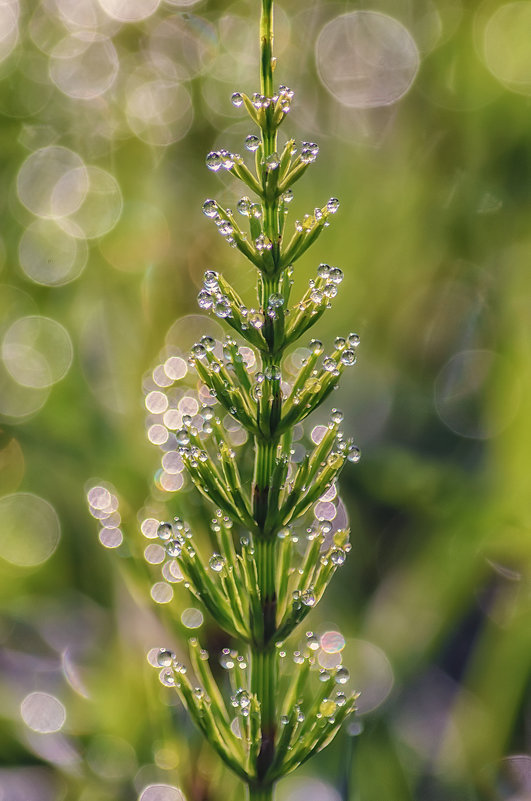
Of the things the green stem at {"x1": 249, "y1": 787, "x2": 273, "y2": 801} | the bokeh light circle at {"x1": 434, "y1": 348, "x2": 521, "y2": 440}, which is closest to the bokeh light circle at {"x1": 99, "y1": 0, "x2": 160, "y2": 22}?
the bokeh light circle at {"x1": 434, "y1": 348, "x2": 521, "y2": 440}

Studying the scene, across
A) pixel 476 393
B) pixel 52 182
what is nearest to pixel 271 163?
pixel 476 393

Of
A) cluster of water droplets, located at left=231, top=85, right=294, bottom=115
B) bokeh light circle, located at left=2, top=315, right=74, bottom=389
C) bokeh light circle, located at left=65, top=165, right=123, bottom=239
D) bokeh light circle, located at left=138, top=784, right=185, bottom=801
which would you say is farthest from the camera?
bokeh light circle, located at left=65, top=165, right=123, bottom=239

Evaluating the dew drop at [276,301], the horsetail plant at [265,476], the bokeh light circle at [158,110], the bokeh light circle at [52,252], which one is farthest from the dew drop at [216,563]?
the bokeh light circle at [158,110]

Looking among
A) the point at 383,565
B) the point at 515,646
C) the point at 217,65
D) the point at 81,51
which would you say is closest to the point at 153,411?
the point at 383,565

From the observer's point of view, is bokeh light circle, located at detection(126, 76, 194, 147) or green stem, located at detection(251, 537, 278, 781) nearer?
green stem, located at detection(251, 537, 278, 781)

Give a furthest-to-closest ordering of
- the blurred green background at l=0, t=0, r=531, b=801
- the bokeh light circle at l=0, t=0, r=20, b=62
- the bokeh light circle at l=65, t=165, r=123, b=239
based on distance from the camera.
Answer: the bokeh light circle at l=0, t=0, r=20, b=62 < the bokeh light circle at l=65, t=165, r=123, b=239 < the blurred green background at l=0, t=0, r=531, b=801

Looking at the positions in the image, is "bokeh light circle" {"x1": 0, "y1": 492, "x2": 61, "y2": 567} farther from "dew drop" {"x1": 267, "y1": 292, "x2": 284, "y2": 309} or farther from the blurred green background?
"dew drop" {"x1": 267, "y1": 292, "x2": 284, "y2": 309}

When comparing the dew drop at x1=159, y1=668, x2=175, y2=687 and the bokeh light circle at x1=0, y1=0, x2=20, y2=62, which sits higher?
the bokeh light circle at x1=0, y1=0, x2=20, y2=62
